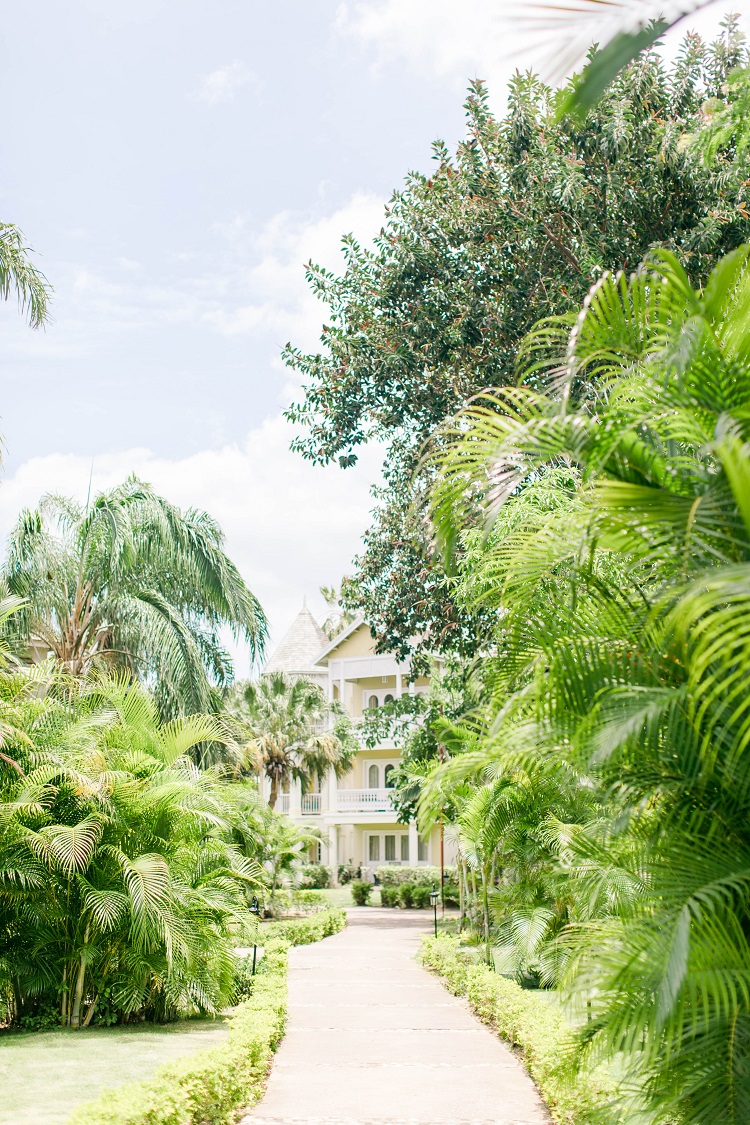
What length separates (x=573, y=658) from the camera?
500cm

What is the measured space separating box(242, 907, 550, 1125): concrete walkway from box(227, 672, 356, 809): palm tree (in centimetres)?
1865

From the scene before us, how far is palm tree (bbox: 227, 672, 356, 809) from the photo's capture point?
37.1 meters

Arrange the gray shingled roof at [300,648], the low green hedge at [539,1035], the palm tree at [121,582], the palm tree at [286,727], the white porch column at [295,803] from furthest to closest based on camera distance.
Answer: the gray shingled roof at [300,648], the white porch column at [295,803], the palm tree at [286,727], the palm tree at [121,582], the low green hedge at [539,1035]

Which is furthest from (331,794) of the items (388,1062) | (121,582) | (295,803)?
(388,1062)

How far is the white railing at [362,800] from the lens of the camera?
4769 centimetres

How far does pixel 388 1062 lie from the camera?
10594mm

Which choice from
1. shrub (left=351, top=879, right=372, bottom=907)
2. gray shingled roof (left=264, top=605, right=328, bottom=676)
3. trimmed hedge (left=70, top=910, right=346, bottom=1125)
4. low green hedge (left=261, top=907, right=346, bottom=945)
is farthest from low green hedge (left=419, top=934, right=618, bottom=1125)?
gray shingled roof (left=264, top=605, right=328, bottom=676)

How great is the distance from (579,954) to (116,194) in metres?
11.1

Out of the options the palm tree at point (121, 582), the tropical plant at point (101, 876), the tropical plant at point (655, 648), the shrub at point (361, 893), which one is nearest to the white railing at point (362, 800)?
the shrub at point (361, 893)

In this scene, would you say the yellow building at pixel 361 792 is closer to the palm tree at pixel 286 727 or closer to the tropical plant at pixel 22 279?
the palm tree at pixel 286 727

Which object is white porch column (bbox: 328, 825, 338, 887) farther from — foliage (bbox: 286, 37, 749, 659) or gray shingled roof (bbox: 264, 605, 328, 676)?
foliage (bbox: 286, 37, 749, 659)

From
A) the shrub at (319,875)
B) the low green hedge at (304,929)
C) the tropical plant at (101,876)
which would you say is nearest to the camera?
the tropical plant at (101,876)

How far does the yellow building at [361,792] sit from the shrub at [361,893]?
6.43 metres

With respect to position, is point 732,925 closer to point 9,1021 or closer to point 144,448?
point 9,1021
